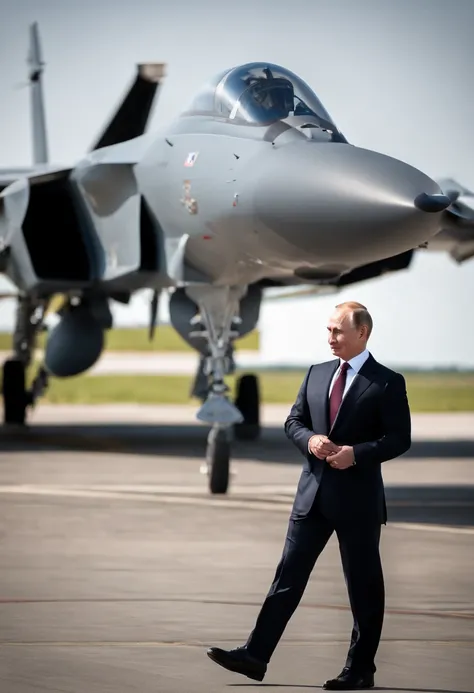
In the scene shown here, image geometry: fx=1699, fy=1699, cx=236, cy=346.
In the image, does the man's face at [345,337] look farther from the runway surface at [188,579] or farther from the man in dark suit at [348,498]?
the runway surface at [188,579]

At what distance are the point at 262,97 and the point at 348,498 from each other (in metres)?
6.57

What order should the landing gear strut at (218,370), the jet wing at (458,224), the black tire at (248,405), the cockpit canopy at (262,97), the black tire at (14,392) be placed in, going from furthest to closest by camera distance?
the black tire at (14,392) < the black tire at (248,405) < the jet wing at (458,224) < the landing gear strut at (218,370) < the cockpit canopy at (262,97)

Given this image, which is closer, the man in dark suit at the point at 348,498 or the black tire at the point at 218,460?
the man in dark suit at the point at 348,498

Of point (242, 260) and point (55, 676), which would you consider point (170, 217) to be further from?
point (55, 676)

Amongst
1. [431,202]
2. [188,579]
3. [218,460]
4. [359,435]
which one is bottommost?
A: [218,460]

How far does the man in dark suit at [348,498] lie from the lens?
560 centimetres

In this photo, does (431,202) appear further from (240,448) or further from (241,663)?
(240,448)

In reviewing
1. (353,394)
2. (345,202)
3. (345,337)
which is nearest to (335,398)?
(353,394)

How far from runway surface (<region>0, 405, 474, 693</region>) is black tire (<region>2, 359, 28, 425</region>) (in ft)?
13.3

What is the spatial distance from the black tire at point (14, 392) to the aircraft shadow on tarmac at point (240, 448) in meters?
0.17

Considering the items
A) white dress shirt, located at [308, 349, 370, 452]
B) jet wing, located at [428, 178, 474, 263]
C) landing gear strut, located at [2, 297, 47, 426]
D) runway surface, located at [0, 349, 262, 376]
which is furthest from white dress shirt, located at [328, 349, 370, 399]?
runway surface, located at [0, 349, 262, 376]

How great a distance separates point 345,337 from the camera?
5668 millimetres

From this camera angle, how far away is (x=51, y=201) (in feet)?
51.6

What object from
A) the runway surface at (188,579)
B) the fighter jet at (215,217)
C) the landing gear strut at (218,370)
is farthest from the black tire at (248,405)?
the landing gear strut at (218,370)
